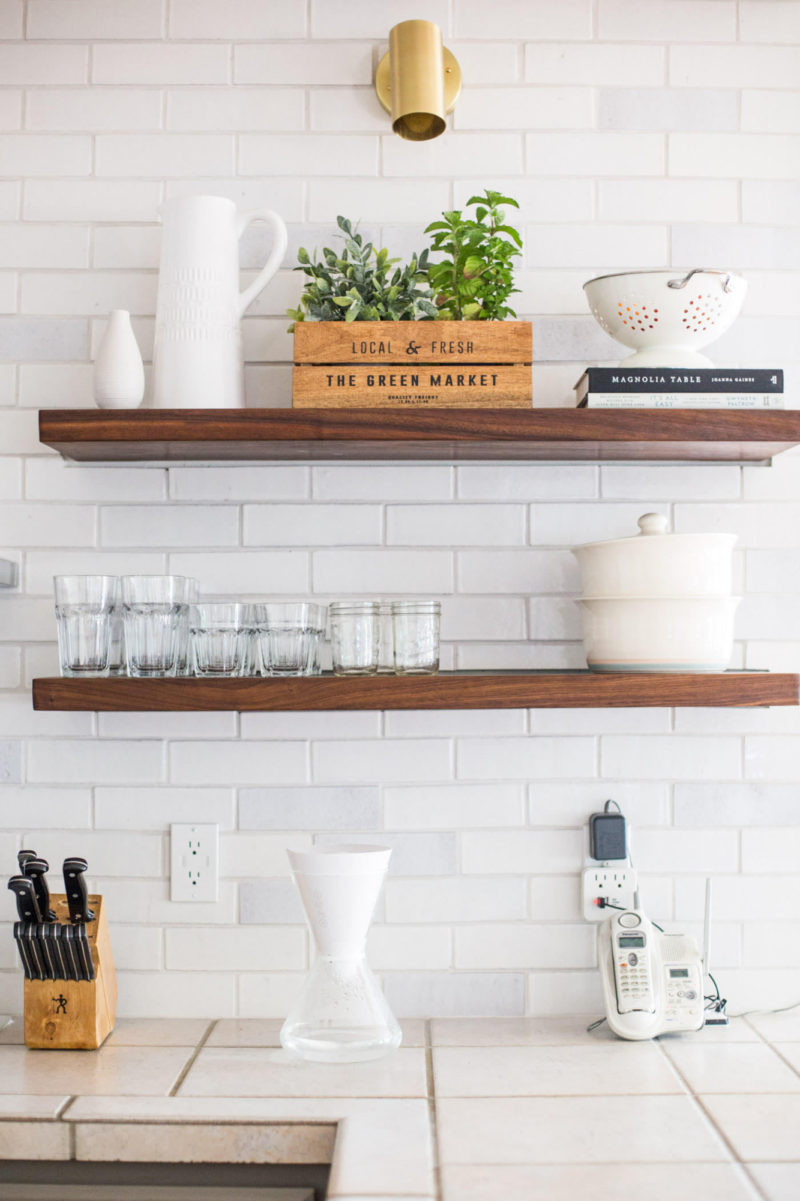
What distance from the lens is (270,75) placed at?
1.74m

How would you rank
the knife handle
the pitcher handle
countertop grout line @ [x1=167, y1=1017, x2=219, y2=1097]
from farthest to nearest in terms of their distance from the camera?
the pitcher handle → the knife handle → countertop grout line @ [x1=167, y1=1017, x2=219, y2=1097]

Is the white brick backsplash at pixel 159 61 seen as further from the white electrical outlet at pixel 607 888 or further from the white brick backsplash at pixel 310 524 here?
the white electrical outlet at pixel 607 888

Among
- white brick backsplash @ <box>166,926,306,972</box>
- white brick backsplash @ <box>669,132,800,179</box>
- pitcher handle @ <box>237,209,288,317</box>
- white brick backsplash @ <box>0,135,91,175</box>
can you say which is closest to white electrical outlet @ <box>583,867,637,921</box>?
white brick backsplash @ <box>166,926,306,972</box>

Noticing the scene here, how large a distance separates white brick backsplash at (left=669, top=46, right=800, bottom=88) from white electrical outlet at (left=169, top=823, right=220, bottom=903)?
1444 mm

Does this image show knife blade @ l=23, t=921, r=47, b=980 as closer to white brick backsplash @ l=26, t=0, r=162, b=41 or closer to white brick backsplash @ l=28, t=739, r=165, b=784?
white brick backsplash @ l=28, t=739, r=165, b=784

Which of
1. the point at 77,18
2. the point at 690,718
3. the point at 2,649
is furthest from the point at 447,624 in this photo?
the point at 77,18

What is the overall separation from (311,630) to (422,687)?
0.18m

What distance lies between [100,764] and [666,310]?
111 cm

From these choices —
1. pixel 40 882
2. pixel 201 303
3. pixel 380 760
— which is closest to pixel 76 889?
pixel 40 882

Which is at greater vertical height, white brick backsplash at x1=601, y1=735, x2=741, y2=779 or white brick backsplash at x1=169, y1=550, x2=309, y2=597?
white brick backsplash at x1=169, y1=550, x2=309, y2=597

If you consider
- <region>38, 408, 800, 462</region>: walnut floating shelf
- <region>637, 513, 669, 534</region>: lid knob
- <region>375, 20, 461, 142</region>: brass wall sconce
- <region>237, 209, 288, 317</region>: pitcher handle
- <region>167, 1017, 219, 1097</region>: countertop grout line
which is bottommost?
<region>167, 1017, 219, 1097</region>: countertop grout line

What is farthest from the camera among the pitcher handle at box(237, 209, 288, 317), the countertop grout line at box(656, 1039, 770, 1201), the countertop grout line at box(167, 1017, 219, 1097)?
the pitcher handle at box(237, 209, 288, 317)

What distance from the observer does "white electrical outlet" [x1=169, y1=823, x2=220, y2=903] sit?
5.53 feet

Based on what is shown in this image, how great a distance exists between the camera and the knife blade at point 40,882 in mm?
1498
